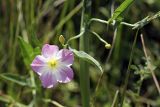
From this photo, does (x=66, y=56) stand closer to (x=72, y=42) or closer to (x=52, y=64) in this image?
(x=52, y=64)

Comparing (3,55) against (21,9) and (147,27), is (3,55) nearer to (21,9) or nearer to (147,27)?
(21,9)

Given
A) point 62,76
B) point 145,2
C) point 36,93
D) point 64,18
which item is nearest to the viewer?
point 62,76

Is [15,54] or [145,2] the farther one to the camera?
[145,2]

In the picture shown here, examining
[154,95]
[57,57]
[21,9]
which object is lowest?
[154,95]

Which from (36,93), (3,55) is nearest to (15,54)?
(3,55)

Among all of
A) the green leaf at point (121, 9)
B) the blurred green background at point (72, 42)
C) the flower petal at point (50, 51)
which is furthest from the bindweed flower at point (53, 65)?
the blurred green background at point (72, 42)

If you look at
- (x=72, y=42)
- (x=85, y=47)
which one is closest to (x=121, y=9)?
(x=85, y=47)

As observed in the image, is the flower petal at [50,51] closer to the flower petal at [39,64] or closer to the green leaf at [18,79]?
the flower petal at [39,64]
